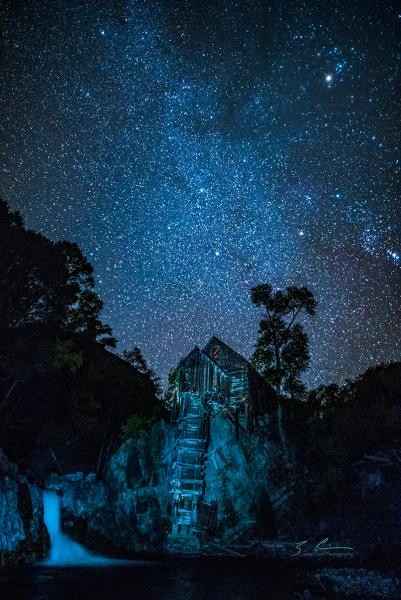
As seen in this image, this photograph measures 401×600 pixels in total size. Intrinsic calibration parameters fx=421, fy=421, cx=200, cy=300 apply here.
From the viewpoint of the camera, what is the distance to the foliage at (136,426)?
34.2 metres

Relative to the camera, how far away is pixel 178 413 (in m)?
34.8

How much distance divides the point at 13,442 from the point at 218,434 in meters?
16.2

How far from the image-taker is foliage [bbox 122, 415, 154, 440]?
3422 centimetres

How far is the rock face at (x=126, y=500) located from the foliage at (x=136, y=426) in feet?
1.39

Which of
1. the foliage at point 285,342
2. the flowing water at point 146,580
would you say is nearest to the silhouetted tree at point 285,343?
the foliage at point 285,342

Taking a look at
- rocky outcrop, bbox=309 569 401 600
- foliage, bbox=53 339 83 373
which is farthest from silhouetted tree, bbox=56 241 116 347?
rocky outcrop, bbox=309 569 401 600

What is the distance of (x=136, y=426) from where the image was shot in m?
34.2

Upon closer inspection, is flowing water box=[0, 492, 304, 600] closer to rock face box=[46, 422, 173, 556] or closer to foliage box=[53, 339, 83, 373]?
rock face box=[46, 422, 173, 556]

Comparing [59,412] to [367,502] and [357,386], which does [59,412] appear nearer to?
[367,502]

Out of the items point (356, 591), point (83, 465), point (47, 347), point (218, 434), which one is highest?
point (47, 347)

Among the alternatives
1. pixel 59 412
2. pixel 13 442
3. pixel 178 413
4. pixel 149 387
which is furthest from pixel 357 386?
pixel 13 442

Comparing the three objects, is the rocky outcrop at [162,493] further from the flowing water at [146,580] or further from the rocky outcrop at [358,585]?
the rocky outcrop at [358,585]

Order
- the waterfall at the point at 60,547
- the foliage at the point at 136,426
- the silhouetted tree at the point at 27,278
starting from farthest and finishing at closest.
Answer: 1. the foliage at the point at 136,426
2. the silhouetted tree at the point at 27,278
3. the waterfall at the point at 60,547

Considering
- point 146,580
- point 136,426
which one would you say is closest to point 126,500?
point 136,426
